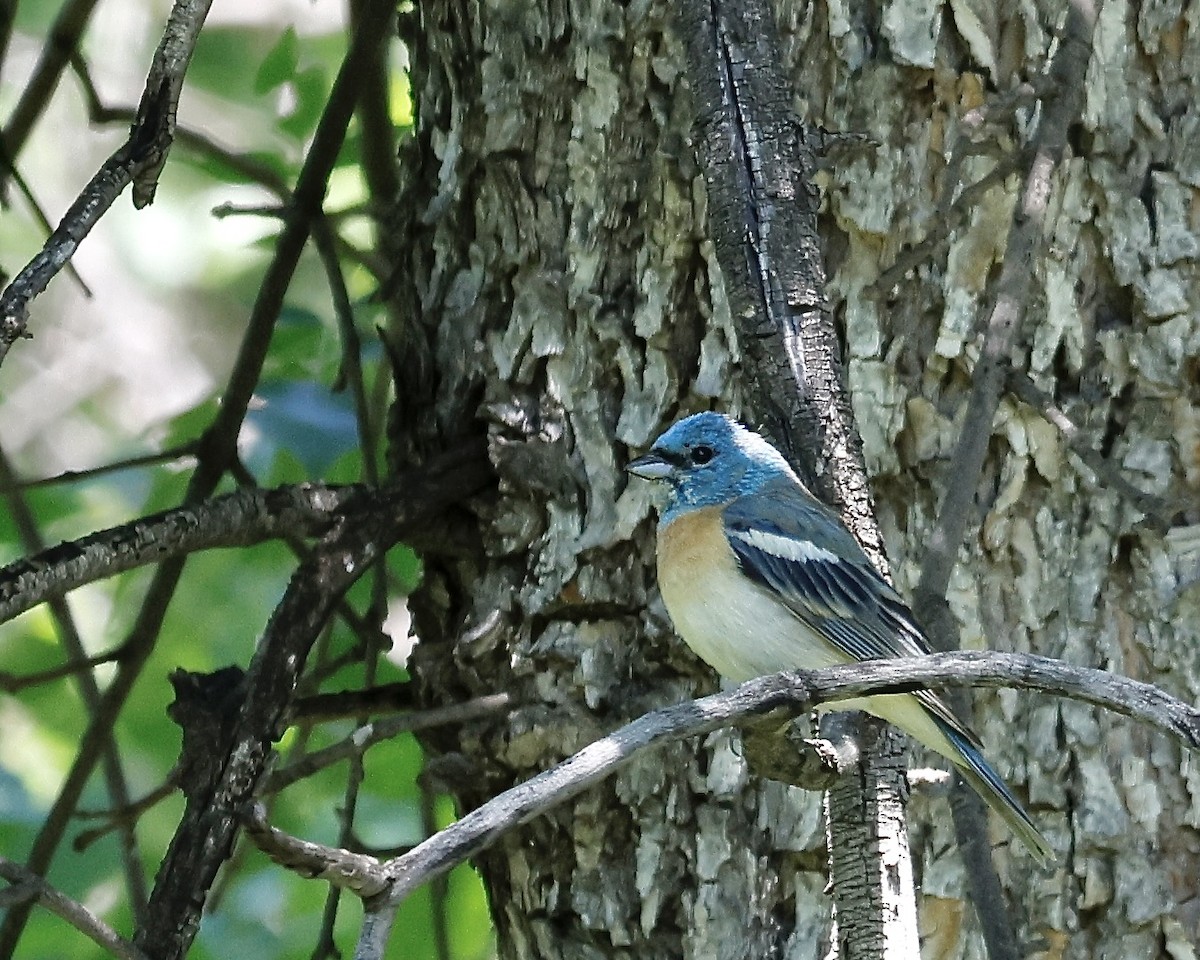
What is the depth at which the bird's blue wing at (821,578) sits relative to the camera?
3.16 meters

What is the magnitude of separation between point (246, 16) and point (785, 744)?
A: 21.0 feet

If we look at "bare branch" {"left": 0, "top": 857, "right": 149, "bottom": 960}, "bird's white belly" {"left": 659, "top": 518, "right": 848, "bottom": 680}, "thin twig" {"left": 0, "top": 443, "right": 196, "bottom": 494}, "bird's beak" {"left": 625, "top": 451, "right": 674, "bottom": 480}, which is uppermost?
"thin twig" {"left": 0, "top": 443, "right": 196, "bottom": 494}

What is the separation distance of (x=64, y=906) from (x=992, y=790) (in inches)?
64.8

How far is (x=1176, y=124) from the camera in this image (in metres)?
3.49

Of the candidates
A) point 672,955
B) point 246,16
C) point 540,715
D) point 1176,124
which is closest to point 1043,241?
point 1176,124

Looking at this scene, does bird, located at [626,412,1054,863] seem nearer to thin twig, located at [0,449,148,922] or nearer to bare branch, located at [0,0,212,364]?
bare branch, located at [0,0,212,364]

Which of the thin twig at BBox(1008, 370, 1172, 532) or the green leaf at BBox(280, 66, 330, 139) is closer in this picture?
the thin twig at BBox(1008, 370, 1172, 532)

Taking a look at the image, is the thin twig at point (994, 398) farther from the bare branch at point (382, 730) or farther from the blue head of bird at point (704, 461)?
the bare branch at point (382, 730)

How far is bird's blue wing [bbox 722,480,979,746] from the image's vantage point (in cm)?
316

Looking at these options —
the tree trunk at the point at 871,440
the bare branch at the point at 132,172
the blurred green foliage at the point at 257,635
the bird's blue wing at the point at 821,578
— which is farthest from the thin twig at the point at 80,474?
the bird's blue wing at the point at 821,578

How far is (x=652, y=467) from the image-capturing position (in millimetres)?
3355

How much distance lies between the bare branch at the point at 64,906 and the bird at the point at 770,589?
1.24 meters

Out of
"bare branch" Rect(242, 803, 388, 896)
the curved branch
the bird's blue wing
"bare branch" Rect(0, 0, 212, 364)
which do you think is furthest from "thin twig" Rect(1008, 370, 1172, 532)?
"bare branch" Rect(242, 803, 388, 896)

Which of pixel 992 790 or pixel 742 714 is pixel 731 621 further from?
pixel 742 714
